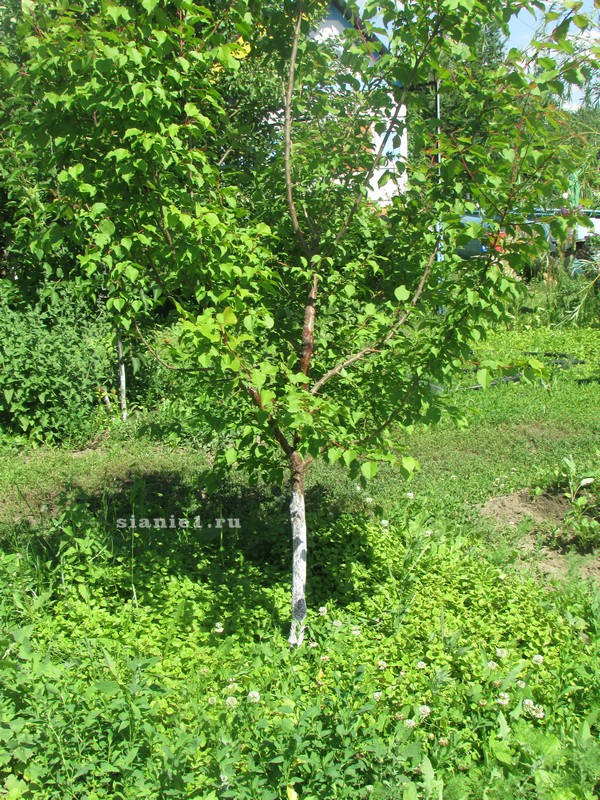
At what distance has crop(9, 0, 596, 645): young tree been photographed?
9.38ft

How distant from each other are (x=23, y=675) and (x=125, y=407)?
14.1 feet

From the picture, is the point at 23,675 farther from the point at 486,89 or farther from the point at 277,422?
the point at 486,89

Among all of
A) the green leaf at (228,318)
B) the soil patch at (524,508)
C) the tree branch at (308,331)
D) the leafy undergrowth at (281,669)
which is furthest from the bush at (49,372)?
the green leaf at (228,318)

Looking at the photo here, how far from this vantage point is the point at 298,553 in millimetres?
3443

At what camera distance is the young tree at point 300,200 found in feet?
9.38

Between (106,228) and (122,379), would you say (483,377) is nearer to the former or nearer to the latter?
→ (106,228)

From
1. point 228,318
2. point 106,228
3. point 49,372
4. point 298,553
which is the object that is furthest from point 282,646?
point 49,372

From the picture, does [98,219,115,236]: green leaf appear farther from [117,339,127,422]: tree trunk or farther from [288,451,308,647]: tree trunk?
[117,339,127,422]: tree trunk

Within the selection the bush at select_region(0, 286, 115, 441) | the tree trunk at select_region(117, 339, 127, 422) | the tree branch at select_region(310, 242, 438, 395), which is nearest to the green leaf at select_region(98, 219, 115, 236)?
the tree branch at select_region(310, 242, 438, 395)

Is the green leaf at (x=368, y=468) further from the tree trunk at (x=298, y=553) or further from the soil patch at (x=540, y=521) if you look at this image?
the soil patch at (x=540, y=521)

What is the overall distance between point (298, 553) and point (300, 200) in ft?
5.52

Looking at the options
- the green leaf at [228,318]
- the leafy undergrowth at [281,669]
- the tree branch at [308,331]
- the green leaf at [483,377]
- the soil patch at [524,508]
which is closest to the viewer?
the leafy undergrowth at [281,669]

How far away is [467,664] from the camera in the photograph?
10.3ft

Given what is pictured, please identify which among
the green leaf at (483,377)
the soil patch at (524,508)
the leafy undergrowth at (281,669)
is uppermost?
the green leaf at (483,377)
